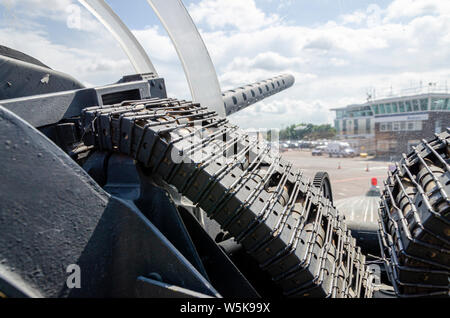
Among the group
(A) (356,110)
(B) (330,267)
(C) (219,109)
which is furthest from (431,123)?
(B) (330,267)

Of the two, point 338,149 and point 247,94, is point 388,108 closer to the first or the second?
point 338,149

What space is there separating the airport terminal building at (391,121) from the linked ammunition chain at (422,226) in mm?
19170

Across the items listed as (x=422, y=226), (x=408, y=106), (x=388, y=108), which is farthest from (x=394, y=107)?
(x=422, y=226)

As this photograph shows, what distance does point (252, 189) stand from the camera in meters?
2.08

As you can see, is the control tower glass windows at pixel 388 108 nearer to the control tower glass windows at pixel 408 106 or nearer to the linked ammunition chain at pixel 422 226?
the control tower glass windows at pixel 408 106

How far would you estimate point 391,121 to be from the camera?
23672 mm

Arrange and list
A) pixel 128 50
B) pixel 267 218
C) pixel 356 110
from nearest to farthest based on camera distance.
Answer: pixel 267 218, pixel 128 50, pixel 356 110

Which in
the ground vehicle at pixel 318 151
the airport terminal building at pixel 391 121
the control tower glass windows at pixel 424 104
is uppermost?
the control tower glass windows at pixel 424 104

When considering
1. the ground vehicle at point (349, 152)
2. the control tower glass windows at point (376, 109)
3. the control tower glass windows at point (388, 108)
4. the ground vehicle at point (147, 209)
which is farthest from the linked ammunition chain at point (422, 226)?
the ground vehicle at point (349, 152)

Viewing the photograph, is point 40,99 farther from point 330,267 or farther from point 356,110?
point 356,110

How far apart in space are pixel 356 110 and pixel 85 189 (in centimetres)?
2574

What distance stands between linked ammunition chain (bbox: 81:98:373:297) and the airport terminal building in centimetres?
1990

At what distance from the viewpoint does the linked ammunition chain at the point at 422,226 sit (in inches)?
77.7

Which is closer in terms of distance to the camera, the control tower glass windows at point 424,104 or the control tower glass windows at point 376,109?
the control tower glass windows at point 424,104
